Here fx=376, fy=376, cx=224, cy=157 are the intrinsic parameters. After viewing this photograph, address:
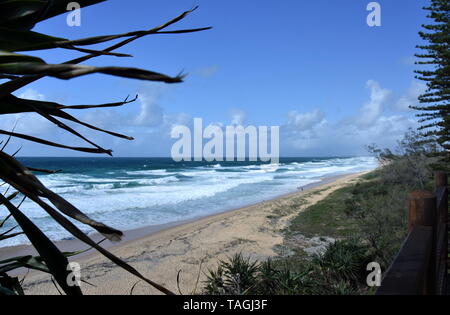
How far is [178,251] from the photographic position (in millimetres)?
11203

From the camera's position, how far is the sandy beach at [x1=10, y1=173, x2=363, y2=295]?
27.9ft

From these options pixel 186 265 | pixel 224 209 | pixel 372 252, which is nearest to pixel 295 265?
pixel 372 252

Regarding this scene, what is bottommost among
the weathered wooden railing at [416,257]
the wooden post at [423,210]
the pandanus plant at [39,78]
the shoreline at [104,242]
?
the shoreline at [104,242]

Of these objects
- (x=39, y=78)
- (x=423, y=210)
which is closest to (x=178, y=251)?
(x=423, y=210)

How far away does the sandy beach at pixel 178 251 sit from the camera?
8.51 m

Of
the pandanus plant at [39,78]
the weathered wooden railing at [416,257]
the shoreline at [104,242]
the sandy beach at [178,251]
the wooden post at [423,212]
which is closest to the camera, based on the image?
the pandanus plant at [39,78]

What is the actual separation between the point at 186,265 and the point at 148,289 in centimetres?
203

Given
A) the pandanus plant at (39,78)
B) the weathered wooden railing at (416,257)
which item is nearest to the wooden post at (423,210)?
the weathered wooden railing at (416,257)

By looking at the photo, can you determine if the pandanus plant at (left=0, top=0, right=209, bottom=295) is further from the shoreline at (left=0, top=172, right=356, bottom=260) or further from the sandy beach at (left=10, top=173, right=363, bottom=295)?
the shoreline at (left=0, top=172, right=356, bottom=260)

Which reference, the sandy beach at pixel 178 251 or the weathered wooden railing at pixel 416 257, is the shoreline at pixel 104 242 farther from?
the weathered wooden railing at pixel 416 257

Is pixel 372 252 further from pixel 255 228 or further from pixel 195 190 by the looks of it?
pixel 195 190

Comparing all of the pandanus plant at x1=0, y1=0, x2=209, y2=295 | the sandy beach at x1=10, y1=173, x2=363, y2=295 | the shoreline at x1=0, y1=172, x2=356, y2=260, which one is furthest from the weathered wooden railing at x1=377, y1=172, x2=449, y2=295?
the shoreline at x1=0, y1=172, x2=356, y2=260

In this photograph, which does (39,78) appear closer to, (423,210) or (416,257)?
(416,257)
